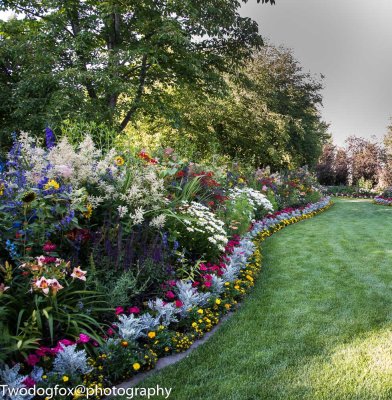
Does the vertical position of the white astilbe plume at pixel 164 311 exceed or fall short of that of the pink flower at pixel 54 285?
it falls short

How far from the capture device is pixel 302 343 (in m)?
3.19

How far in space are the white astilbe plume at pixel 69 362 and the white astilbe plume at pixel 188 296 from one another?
113 cm

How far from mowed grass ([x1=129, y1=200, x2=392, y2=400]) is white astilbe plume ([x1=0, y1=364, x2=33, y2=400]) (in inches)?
32.6

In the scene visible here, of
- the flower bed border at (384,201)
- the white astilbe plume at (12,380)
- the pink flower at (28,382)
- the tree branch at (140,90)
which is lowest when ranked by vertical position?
the flower bed border at (384,201)

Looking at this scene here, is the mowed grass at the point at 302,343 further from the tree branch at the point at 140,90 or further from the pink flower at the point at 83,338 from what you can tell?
the tree branch at the point at 140,90

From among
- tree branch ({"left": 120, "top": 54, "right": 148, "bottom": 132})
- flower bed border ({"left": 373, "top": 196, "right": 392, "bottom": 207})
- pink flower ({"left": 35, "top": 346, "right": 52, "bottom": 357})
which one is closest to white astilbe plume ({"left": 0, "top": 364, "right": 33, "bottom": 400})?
pink flower ({"left": 35, "top": 346, "right": 52, "bottom": 357})

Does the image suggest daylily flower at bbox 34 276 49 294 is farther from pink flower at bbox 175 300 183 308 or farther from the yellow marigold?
pink flower at bbox 175 300 183 308

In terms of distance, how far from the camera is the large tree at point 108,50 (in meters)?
10.2

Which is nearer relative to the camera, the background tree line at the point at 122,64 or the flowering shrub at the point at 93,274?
the flowering shrub at the point at 93,274

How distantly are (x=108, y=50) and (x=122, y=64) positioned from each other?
2.76 feet

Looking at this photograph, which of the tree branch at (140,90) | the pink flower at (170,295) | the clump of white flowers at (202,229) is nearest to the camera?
the pink flower at (170,295)

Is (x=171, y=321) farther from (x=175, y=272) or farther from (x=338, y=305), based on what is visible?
(x=338, y=305)

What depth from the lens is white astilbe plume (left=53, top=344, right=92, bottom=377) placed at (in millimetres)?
2347

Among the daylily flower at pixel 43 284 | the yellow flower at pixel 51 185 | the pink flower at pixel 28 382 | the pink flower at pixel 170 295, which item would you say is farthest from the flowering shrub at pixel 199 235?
the pink flower at pixel 28 382
